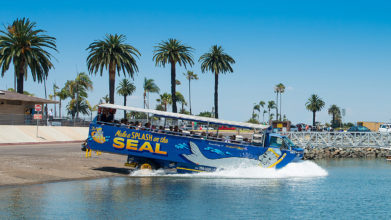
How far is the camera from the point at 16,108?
5444cm

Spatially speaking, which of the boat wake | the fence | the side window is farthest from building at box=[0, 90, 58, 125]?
the side window

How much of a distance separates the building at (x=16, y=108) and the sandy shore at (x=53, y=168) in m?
18.7

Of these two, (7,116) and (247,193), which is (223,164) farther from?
(7,116)

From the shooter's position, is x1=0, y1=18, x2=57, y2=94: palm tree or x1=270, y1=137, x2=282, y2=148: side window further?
x1=0, y1=18, x2=57, y2=94: palm tree

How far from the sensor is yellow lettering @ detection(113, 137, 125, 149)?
2545 centimetres

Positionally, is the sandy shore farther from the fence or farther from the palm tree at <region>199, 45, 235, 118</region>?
the palm tree at <region>199, 45, 235, 118</region>

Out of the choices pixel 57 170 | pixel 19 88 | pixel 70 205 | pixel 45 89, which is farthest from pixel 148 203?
pixel 45 89

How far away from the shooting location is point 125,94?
4774 inches

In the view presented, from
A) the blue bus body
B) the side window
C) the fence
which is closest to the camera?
the blue bus body

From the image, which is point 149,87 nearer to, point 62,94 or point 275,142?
point 62,94

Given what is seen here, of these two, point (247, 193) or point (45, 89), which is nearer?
point (247, 193)

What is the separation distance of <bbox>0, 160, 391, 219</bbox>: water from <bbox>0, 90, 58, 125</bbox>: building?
27485 millimetres

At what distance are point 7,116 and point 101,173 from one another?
25867 millimetres

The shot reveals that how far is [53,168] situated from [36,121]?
27.6 metres
